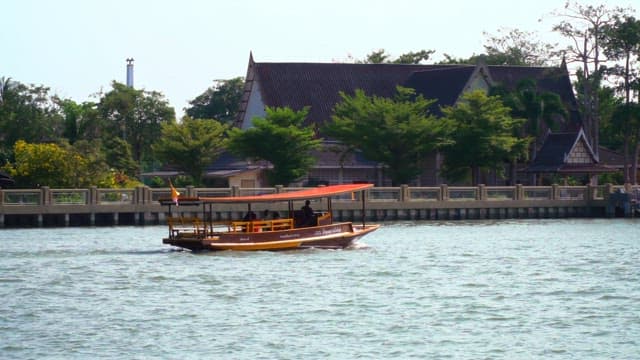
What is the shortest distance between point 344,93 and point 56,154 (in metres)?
27.5

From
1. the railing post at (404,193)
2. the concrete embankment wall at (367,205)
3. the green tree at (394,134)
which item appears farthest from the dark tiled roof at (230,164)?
the railing post at (404,193)

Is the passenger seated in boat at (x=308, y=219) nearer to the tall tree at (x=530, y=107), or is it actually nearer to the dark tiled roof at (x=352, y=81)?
the tall tree at (x=530, y=107)

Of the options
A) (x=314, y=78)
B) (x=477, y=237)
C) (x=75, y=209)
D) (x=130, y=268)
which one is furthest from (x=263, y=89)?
(x=130, y=268)

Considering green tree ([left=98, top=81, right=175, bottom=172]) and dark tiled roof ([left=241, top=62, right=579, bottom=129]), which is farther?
green tree ([left=98, top=81, right=175, bottom=172])

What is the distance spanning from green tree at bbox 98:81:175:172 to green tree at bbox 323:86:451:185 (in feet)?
88.0

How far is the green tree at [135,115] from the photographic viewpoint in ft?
370

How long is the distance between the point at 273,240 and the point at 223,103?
85492mm

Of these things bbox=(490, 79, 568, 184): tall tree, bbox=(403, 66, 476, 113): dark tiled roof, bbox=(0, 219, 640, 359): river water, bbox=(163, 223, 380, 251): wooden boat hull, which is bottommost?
bbox=(0, 219, 640, 359): river water

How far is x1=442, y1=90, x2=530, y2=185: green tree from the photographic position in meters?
89.5

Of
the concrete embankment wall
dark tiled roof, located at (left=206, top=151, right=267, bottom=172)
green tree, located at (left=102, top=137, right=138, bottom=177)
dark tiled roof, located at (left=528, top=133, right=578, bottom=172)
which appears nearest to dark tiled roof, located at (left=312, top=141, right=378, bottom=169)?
dark tiled roof, located at (left=206, top=151, right=267, bottom=172)

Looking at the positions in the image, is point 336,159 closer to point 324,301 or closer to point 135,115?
point 135,115

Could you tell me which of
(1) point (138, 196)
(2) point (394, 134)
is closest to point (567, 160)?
(2) point (394, 134)

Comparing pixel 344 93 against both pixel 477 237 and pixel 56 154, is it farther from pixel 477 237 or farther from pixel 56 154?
pixel 477 237

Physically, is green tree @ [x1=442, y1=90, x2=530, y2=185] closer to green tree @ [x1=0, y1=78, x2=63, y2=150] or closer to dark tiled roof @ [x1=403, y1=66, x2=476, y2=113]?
dark tiled roof @ [x1=403, y1=66, x2=476, y2=113]
